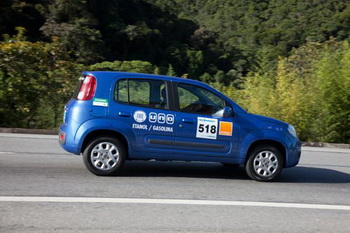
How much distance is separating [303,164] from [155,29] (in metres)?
59.1

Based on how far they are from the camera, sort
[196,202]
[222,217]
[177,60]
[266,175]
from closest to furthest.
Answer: [222,217] → [196,202] → [266,175] → [177,60]

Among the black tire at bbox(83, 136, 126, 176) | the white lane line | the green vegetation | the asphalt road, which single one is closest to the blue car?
the black tire at bbox(83, 136, 126, 176)

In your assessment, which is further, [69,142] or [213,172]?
[213,172]

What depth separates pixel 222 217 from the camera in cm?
630

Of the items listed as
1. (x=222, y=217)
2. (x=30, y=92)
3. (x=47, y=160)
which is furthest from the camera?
(x=30, y=92)

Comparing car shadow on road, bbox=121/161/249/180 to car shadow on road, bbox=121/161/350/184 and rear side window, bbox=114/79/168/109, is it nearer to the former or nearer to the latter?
car shadow on road, bbox=121/161/350/184

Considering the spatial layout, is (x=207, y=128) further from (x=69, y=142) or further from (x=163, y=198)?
(x=69, y=142)

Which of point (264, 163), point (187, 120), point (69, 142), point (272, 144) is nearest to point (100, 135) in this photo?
point (69, 142)

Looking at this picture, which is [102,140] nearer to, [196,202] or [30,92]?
[196,202]

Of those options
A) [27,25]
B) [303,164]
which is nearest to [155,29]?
[27,25]

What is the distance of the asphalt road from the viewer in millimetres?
5891

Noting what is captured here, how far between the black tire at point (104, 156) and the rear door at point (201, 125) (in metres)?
0.97

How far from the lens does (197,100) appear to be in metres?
8.47

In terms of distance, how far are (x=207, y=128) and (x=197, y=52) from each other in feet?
190
